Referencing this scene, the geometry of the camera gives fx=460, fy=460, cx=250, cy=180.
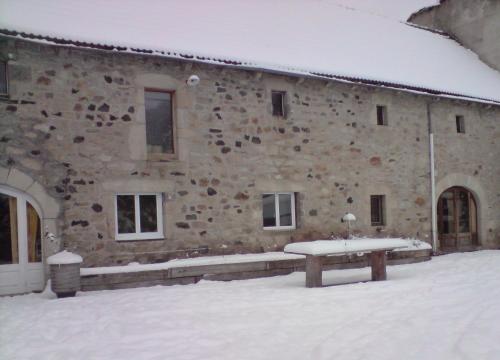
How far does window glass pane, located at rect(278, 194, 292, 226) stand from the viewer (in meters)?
10.2

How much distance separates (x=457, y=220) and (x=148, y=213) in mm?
9384

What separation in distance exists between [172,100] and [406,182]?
21.3ft

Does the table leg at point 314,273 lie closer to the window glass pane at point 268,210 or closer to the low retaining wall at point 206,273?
the low retaining wall at point 206,273

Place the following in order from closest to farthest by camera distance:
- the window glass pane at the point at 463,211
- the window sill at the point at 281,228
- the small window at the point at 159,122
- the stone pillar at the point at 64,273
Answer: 1. the stone pillar at the point at 64,273
2. the small window at the point at 159,122
3. the window sill at the point at 281,228
4. the window glass pane at the point at 463,211

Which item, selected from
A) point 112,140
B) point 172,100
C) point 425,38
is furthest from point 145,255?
point 425,38

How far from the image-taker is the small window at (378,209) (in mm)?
11672

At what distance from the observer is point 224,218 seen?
930cm

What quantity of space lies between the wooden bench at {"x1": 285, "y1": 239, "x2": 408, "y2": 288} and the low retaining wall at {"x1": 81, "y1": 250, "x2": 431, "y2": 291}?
1.19 m

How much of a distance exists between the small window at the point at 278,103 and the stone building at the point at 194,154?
0.07 feet

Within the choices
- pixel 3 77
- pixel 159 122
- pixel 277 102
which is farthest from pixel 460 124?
pixel 3 77

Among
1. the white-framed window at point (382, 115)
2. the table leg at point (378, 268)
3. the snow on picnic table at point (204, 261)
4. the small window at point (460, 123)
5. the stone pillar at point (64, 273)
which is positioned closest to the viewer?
the stone pillar at point (64, 273)

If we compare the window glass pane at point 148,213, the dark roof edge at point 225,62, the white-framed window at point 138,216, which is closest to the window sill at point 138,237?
the white-framed window at point 138,216

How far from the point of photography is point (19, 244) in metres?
7.75

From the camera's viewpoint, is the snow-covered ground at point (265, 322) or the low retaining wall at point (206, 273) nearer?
the snow-covered ground at point (265, 322)
